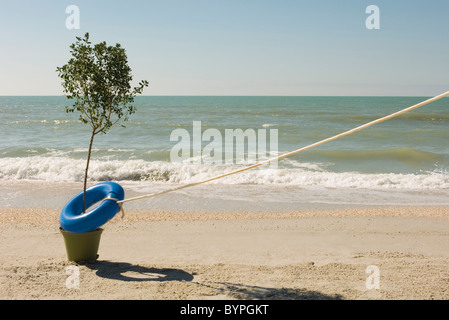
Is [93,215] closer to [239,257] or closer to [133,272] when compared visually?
[133,272]

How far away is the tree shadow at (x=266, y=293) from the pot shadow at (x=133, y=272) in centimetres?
55

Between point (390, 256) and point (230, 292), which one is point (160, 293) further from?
point (390, 256)

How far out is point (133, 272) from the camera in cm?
475

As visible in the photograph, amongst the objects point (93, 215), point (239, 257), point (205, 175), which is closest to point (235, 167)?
point (205, 175)

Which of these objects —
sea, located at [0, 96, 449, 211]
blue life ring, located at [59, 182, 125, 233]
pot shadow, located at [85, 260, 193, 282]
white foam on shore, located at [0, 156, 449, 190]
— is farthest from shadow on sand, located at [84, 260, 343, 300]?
white foam on shore, located at [0, 156, 449, 190]

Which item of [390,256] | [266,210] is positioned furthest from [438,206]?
[390,256]

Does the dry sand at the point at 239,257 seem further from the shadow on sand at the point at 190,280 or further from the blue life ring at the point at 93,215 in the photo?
the blue life ring at the point at 93,215

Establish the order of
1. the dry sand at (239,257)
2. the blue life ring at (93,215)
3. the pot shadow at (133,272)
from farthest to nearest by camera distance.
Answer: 1. the blue life ring at (93,215)
2. the pot shadow at (133,272)
3. the dry sand at (239,257)

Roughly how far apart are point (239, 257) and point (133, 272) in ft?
4.86

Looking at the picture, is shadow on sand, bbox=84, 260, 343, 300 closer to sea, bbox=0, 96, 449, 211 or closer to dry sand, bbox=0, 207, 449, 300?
dry sand, bbox=0, 207, 449, 300

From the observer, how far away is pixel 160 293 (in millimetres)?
4062

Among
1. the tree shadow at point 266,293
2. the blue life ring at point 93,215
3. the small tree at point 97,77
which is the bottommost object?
the tree shadow at point 266,293

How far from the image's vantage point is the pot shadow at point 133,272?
4.53 metres

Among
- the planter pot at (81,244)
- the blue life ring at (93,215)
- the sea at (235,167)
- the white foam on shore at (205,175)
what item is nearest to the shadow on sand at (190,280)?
the planter pot at (81,244)
